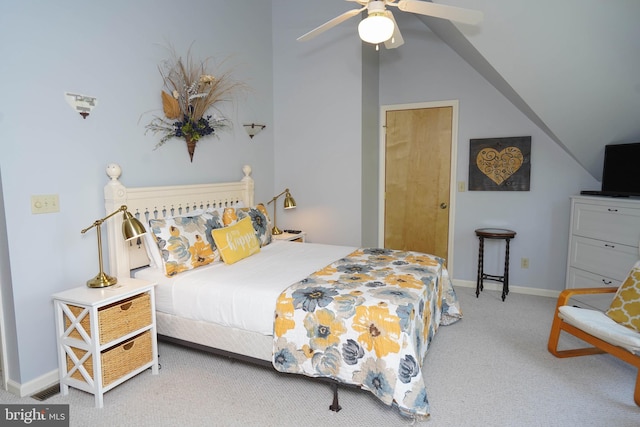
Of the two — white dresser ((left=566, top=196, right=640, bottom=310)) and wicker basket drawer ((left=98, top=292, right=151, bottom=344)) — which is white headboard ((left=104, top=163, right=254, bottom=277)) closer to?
wicker basket drawer ((left=98, top=292, right=151, bottom=344))

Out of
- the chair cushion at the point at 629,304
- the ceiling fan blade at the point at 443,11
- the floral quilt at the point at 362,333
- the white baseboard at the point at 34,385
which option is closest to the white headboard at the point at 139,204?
the white baseboard at the point at 34,385

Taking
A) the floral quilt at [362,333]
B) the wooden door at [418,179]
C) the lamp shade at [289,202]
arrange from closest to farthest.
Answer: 1. the floral quilt at [362,333]
2. the lamp shade at [289,202]
3. the wooden door at [418,179]

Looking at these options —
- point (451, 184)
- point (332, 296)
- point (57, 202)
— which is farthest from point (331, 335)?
point (451, 184)

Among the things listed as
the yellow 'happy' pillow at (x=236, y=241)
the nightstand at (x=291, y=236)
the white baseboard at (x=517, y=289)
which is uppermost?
the yellow 'happy' pillow at (x=236, y=241)

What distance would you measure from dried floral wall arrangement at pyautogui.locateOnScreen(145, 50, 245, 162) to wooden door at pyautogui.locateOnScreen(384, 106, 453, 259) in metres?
2.23

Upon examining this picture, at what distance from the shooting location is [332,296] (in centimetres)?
224

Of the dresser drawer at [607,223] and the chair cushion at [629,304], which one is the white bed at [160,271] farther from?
the dresser drawer at [607,223]

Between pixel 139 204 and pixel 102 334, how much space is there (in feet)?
3.37

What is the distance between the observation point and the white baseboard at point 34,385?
233cm

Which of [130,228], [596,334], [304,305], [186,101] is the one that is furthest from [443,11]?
[130,228]

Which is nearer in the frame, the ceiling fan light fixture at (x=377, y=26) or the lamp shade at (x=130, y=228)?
the ceiling fan light fixture at (x=377, y=26)

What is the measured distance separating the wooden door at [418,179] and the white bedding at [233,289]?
195 cm

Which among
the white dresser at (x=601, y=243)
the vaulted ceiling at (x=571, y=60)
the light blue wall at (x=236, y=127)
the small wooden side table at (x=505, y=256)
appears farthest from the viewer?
the small wooden side table at (x=505, y=256)

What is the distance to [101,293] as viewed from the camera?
2309mm
